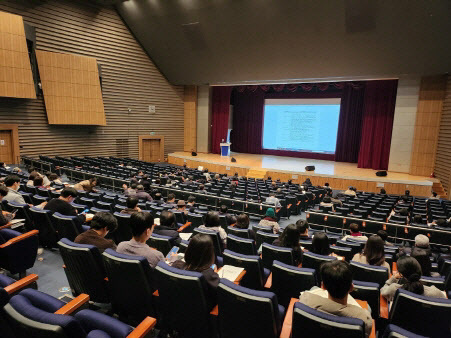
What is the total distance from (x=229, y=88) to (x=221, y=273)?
65.6ft

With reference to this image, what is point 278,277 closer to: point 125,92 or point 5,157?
point 5,157

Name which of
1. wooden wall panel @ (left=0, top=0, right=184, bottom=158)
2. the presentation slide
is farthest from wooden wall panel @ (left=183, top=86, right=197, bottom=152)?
the presentation slide

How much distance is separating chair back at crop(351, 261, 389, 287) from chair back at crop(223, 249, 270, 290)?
1141 mm

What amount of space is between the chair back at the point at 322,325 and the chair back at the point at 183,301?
754mm

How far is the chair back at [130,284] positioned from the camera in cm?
247

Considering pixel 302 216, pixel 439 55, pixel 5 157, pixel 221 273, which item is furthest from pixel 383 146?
pixel 5 157

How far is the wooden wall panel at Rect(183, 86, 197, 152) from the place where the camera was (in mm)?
22281

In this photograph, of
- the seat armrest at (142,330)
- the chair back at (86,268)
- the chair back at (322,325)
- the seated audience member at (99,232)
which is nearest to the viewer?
the chair back at (322,325)

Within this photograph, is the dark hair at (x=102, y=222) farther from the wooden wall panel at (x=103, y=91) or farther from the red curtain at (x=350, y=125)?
the red curtain at (x=350, y=125)

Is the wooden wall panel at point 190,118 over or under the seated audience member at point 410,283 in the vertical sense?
over

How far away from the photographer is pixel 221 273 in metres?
2.87

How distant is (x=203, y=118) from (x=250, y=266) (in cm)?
2001

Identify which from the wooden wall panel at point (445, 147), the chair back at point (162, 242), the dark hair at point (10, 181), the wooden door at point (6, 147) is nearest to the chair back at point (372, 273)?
the chair back at point (162, 242)

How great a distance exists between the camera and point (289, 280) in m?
2.88
